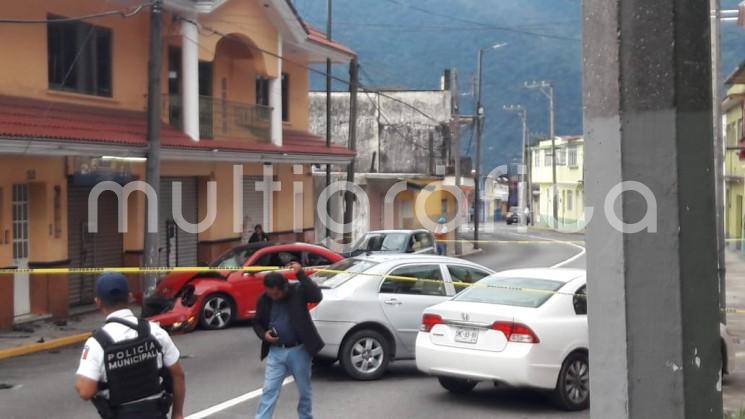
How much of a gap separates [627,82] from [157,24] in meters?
15.5

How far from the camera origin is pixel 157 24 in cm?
1759

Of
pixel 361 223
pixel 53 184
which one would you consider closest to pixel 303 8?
pixel 361 223

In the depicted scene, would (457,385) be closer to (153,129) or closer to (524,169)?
(153,129)

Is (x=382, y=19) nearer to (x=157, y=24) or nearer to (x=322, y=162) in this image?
(x=322, y=162)

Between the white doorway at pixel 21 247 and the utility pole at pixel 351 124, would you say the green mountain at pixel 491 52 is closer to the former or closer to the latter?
the utility pole at pixel 351 124

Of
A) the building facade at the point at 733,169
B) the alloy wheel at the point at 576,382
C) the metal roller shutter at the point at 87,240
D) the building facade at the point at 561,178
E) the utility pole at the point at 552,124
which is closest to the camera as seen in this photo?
the alloy wheel at the point at 576,382

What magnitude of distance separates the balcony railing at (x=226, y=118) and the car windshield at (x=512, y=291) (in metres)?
13.7

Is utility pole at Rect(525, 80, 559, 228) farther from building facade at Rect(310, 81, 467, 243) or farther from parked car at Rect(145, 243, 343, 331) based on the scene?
parked car at Rect(145, 243, 343, 331)

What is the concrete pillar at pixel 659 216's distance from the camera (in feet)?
10.2

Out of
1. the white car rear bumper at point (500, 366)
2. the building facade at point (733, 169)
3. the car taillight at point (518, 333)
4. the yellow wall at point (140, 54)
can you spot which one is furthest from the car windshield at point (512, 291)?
the building facade at point (733, 169)

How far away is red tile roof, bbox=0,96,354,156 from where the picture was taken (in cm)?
1675

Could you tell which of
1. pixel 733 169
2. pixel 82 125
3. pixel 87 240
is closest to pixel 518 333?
pixel 82 125

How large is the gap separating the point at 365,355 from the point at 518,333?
2726 mm

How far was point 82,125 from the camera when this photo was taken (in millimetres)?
18719
